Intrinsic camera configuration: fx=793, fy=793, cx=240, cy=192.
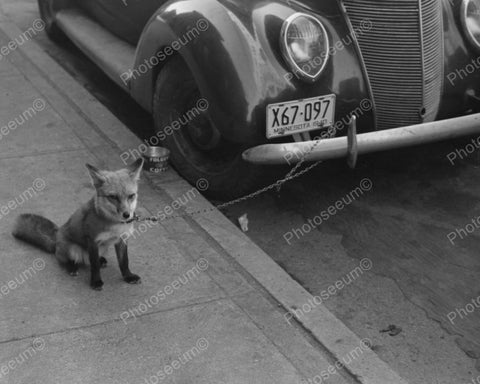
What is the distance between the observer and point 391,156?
6.11m

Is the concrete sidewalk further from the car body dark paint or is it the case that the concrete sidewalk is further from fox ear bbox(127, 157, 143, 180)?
the car body dark paint

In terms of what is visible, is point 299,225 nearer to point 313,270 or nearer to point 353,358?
point 313,270

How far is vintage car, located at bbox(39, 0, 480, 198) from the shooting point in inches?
187

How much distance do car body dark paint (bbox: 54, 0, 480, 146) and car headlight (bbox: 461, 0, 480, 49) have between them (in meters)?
0.05

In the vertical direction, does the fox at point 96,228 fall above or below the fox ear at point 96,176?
below

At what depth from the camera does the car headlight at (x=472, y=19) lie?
5324mm

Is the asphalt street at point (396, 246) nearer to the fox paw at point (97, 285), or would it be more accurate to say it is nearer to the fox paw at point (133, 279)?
the fox paw at point (133, 279)

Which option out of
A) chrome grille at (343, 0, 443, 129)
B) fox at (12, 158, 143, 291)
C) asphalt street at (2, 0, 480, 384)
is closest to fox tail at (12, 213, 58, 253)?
fox at (12, 158, 143, 291)

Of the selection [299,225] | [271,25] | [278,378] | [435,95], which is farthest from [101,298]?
[435,95]

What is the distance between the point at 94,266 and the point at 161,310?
0.44 meters

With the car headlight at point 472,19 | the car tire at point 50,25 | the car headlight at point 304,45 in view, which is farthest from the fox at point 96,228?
the car tire at point 50,25

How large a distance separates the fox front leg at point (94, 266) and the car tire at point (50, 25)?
450cm

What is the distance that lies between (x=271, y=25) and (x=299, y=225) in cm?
132

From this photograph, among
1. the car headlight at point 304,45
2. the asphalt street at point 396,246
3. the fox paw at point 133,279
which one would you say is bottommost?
the asphalt street at point 396,246
